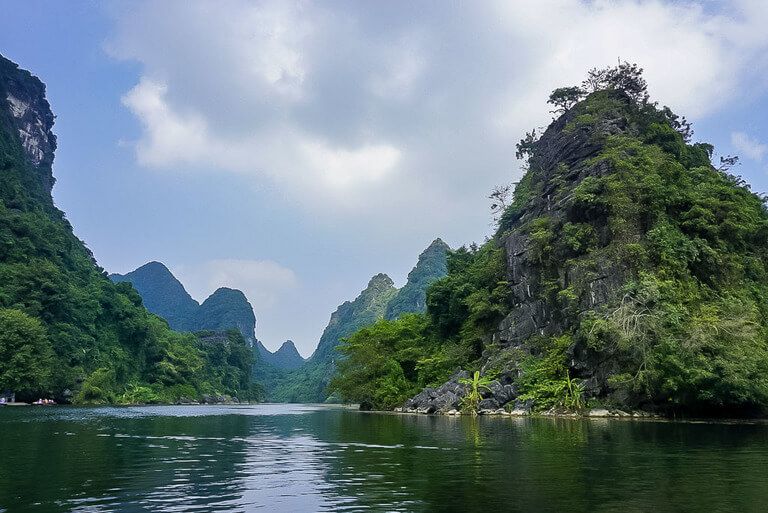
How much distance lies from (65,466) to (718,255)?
39.0m

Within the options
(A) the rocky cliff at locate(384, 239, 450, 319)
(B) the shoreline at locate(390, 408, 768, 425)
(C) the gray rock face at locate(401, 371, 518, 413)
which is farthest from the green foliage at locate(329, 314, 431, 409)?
(A) the rocky cliff at locate(384, 239, 450, 319)

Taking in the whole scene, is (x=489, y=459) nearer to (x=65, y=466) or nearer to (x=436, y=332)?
(x=65, y=466)

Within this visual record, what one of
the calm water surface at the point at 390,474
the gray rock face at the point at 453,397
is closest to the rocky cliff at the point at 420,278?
the gray rock face at the point at 453,397

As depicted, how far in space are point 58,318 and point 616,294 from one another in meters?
66.1

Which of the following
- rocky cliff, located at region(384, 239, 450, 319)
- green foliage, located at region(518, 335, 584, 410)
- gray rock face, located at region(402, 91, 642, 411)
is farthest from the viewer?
rocky cliff, located at region(384, 239, 450, 319)

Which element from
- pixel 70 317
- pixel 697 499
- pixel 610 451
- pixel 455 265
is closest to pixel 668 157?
pixel 455 265

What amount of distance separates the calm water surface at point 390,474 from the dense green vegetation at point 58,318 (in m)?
47.9

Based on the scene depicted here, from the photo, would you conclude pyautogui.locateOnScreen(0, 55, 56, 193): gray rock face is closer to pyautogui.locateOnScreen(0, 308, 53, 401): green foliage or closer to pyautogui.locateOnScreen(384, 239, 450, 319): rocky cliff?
pyautogui.locateOnScreen(0, 308, 53, 401): green foliage

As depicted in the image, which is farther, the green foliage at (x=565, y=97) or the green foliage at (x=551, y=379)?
the green foliage at (x=565, y=97)

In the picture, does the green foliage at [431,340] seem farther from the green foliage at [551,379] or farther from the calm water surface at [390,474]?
the calm water surface at [390,474]

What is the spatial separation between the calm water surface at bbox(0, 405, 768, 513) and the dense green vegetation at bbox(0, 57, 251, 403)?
47.9 m

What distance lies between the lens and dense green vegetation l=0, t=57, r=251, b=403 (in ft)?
202

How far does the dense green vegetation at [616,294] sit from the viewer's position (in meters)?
31.6

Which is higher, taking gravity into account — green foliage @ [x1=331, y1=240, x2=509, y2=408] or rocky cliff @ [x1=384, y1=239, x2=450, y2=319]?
rocky cliff @ [x1=384, y1=239, x2=450, y2=319]
